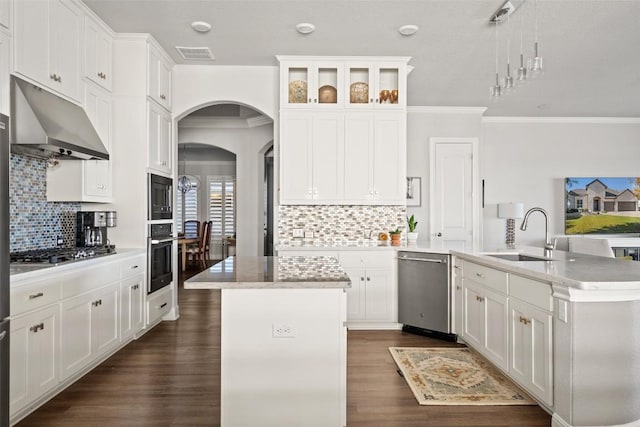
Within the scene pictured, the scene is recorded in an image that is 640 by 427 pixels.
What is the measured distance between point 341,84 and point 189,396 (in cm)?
341

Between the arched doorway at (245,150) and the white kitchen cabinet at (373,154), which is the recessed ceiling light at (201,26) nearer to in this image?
the white kitchen cabinet at (373,154)

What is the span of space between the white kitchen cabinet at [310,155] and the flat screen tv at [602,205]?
4.76 meters

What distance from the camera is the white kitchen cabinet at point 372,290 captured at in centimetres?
430

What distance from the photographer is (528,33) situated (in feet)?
12.4

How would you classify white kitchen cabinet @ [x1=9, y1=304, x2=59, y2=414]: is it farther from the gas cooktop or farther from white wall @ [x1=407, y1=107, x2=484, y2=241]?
white wall @ [x1=407, y1=107, x2=484, y2=241]

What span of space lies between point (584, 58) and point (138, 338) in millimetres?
5486

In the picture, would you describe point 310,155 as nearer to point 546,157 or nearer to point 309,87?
point 309,87

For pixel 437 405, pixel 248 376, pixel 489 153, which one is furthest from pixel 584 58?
pixel 248 376

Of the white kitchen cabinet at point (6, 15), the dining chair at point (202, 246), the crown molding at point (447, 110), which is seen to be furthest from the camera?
the dining chair at point (202, 246)

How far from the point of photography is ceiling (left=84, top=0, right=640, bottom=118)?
333 cm

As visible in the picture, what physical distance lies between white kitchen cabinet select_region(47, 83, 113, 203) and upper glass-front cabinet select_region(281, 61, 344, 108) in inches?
70.7

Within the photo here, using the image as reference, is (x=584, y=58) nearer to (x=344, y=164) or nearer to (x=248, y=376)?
(x=344, y=164)

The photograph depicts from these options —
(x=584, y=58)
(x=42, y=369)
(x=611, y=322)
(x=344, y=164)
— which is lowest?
(x=42, y=369)

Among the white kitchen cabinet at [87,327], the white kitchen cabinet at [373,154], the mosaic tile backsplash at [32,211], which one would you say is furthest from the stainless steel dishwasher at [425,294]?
the mosaic tile backsplash at [32,211]
